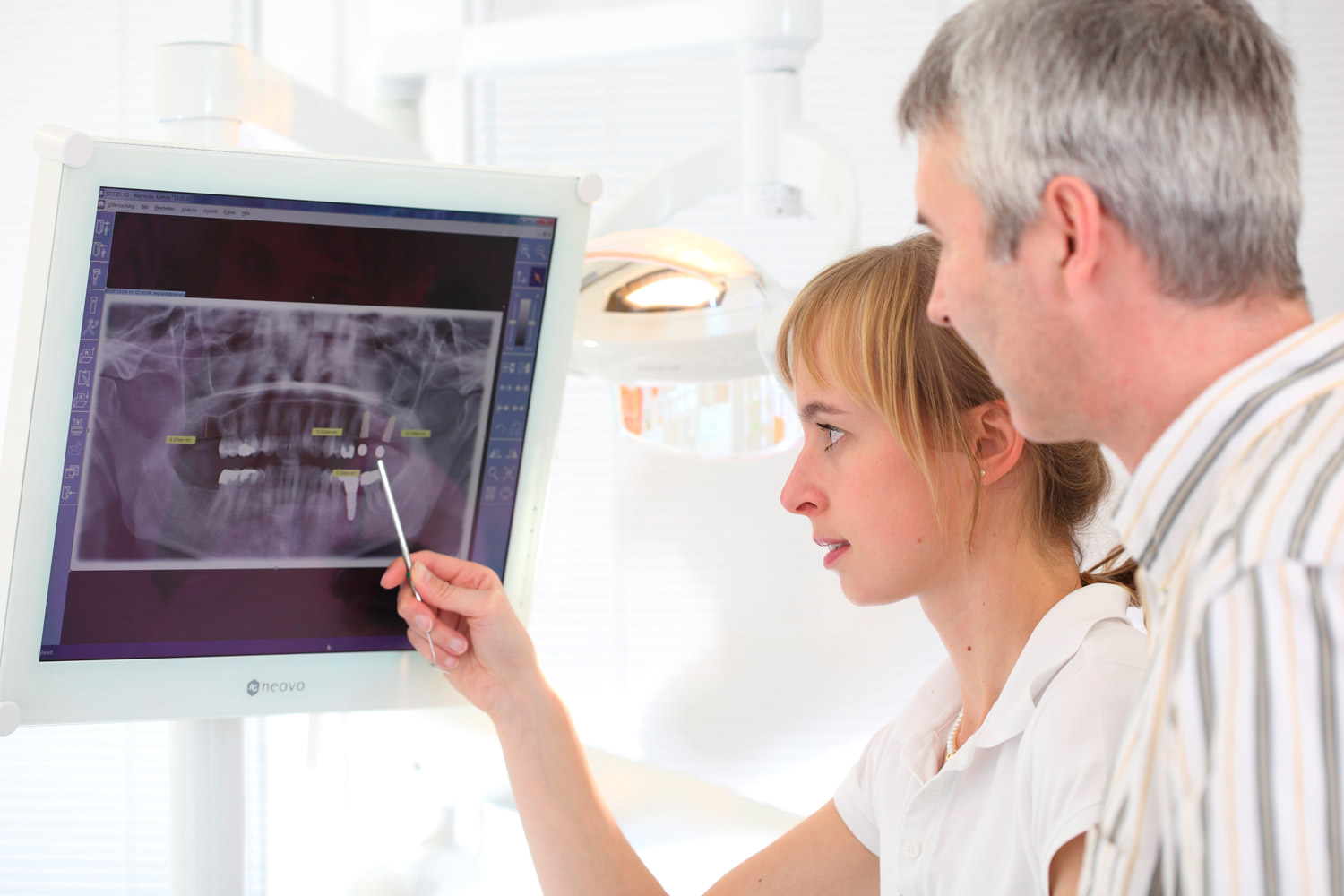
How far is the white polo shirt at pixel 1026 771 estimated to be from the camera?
0.93m

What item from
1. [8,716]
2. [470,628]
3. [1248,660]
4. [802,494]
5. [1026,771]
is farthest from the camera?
[470,628]

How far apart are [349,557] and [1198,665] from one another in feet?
3.00

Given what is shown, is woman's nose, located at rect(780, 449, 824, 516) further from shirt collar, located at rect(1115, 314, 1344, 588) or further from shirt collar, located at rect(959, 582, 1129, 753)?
shirt collar, located at rect(1115, 314, 1344, 588)

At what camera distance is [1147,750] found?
2.17ft

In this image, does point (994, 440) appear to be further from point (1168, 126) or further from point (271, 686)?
point (271, 686)

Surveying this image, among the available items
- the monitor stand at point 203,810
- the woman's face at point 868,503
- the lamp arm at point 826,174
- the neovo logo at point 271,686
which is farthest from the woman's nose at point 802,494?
the monitor stand at point 203,810

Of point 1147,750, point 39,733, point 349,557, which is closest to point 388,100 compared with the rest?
point 349,557

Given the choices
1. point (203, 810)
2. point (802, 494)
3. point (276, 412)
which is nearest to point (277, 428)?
point (276, 412)

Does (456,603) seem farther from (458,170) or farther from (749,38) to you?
(749,38)

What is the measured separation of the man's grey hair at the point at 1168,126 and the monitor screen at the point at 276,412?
Answer: 2.04 feet

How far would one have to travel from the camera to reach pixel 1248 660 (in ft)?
1.90

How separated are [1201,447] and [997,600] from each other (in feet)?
1.65

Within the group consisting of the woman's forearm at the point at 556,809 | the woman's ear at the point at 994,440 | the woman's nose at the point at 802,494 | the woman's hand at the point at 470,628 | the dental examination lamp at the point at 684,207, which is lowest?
the woman's forearm at the point at 556,809

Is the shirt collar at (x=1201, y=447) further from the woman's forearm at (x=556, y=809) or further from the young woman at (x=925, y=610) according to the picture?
the woman's forearm at (x=556, y=809)
